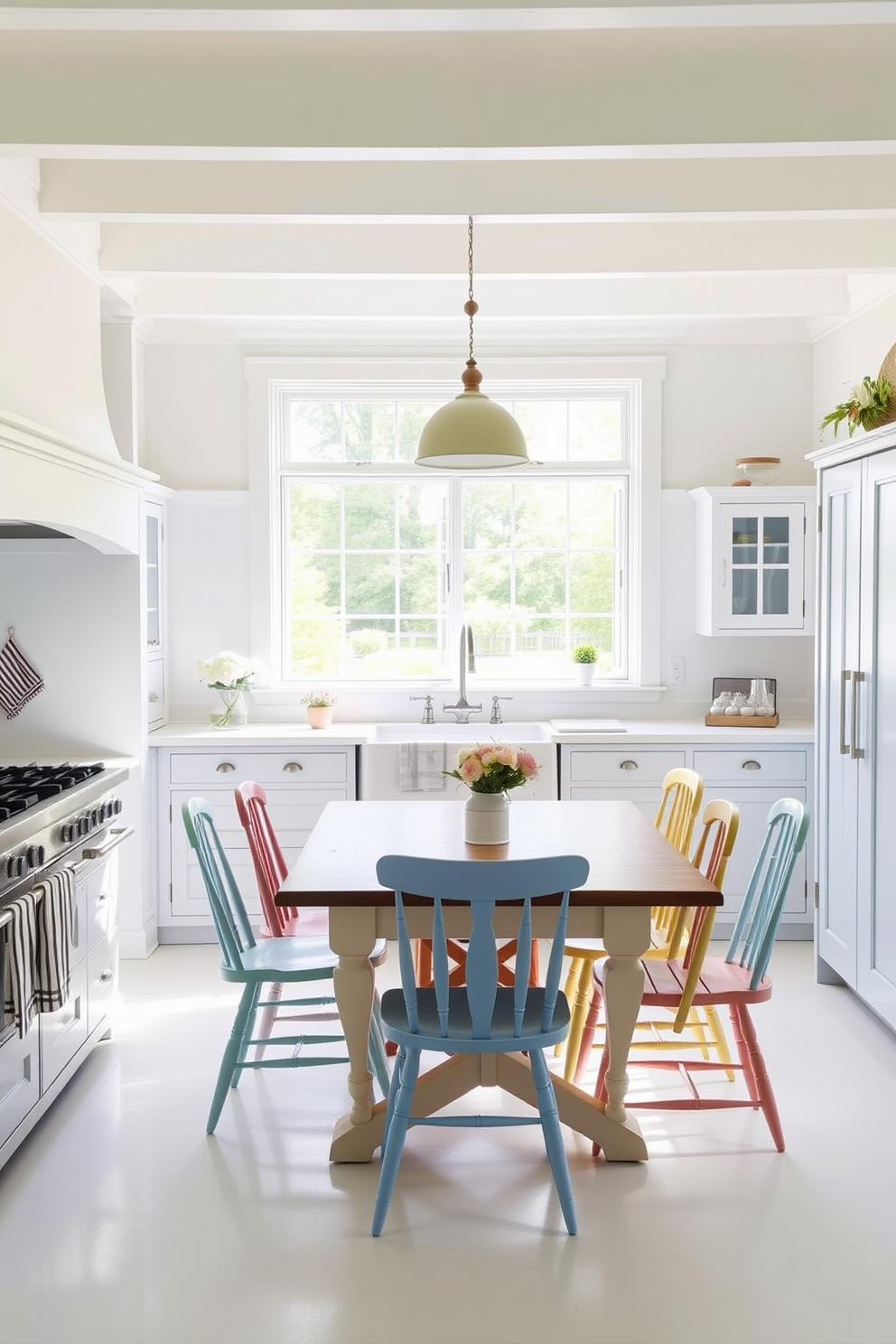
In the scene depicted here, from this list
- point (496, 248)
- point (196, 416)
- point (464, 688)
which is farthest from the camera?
point (196, 416)

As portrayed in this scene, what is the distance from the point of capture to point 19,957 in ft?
9.57

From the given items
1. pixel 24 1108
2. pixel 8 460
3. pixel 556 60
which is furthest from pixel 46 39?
pixel 24 1108

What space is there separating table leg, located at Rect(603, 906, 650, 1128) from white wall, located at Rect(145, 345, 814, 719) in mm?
2782

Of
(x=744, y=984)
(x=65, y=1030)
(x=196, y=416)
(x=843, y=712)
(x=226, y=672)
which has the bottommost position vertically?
(x=65, y=1030)

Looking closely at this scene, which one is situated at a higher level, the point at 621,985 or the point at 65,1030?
the point at 621,985

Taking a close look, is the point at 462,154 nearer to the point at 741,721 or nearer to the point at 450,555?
the point at 450,555

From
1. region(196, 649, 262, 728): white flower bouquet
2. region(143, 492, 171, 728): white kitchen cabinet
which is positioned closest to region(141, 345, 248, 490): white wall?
region(143, 492, 171, 728): white kitchen cabinet

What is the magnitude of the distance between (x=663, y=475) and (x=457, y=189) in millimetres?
2350

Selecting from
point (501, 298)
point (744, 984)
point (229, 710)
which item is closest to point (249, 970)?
point (744, 984)

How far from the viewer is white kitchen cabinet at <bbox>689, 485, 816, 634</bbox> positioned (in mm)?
5340

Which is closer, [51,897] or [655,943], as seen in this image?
[51,897]

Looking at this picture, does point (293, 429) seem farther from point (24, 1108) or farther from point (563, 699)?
point (24, 1108)

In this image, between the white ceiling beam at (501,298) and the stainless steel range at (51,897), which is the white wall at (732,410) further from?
the stainless steel range at (51,897)

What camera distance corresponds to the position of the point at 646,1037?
12.7 ft
